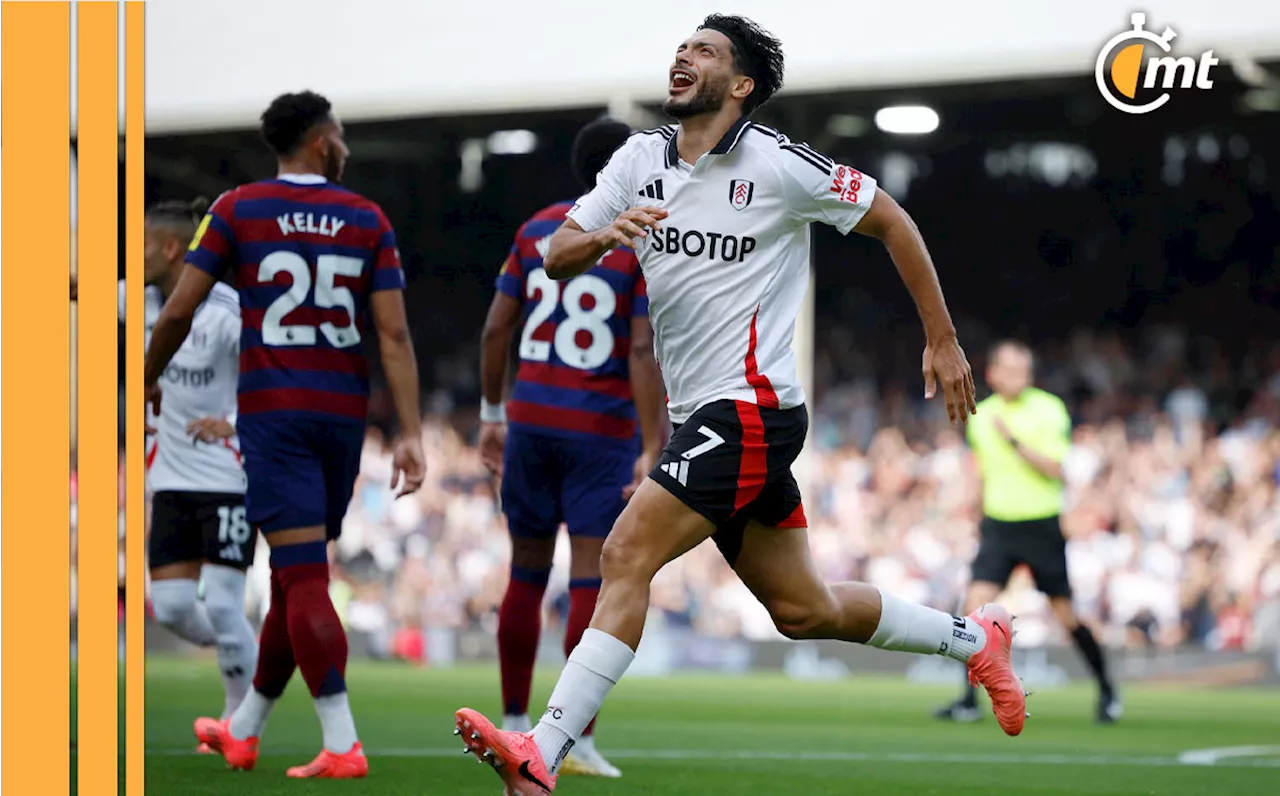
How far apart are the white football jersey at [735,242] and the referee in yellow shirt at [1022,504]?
5.21m

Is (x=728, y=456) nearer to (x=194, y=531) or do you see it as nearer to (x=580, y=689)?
(x=580, y=689)

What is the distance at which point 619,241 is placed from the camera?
14.9 feet

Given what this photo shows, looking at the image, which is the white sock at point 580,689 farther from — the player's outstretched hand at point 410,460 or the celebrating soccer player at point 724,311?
the player's outstretched hand at point 410,460

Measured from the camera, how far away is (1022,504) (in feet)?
32.6

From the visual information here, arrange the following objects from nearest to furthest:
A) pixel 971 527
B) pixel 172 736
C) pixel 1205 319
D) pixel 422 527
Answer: pixel 172 736
pixel 971 527
pixel 422 527
pixel 1205 319

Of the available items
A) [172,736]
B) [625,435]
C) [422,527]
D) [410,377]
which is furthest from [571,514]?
[422,527]

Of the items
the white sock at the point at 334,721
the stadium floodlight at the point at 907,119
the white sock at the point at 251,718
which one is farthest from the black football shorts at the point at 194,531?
the stadium floodlight at the point at 907,119

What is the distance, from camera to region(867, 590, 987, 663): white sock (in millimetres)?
5309

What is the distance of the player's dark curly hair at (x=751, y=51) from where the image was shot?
16.4 ft

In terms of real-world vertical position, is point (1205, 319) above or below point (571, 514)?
above

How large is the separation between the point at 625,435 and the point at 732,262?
1.89 m

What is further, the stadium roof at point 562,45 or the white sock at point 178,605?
the stadium roof at point 562,45
